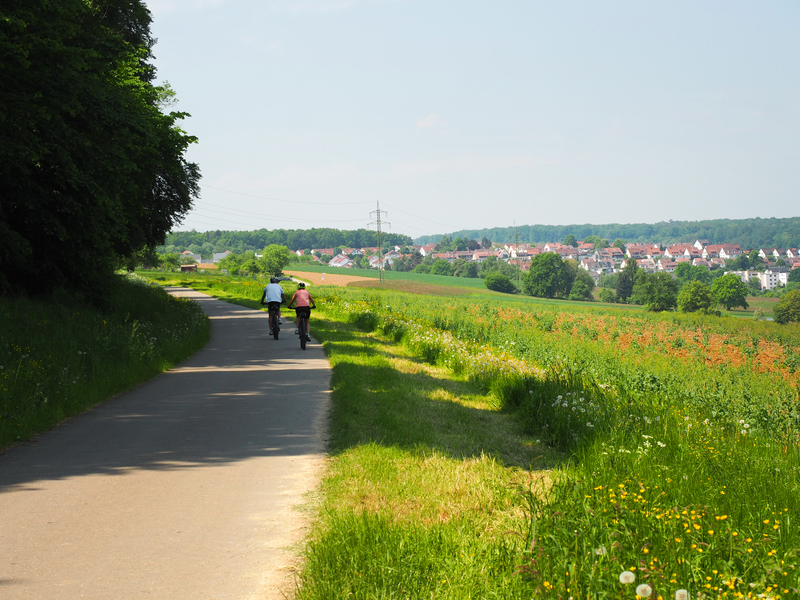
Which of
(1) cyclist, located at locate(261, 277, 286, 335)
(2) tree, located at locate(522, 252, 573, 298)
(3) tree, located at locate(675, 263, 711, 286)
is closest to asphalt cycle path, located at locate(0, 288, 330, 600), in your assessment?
(1) cyclist, located at locate(261, 277, 286, 335)

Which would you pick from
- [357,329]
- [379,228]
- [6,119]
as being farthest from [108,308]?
[379,228]

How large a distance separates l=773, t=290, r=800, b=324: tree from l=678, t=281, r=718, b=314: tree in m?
14.8

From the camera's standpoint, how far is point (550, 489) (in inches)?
181

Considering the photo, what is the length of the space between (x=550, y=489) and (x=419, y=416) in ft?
12.4

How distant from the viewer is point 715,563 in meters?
3.43

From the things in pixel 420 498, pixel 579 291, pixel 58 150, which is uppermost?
pixel 58 150

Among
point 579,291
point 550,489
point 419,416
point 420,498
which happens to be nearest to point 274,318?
point 419,416

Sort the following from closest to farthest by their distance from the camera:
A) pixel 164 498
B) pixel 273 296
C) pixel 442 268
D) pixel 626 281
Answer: pixel 164 498, pixel 273 296, pixel 626 281, pixel 442 268

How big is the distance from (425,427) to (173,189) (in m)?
24.0

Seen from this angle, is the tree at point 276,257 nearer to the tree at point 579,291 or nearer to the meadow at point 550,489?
the tree at point 579,291

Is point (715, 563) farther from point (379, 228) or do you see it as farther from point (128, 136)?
point (379, 228)

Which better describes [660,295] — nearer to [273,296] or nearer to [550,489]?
[273,296]

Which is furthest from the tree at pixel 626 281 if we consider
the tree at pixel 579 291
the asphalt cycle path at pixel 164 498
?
the asphalt cycle path at pixel 164 498

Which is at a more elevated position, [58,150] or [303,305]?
[58,150]
